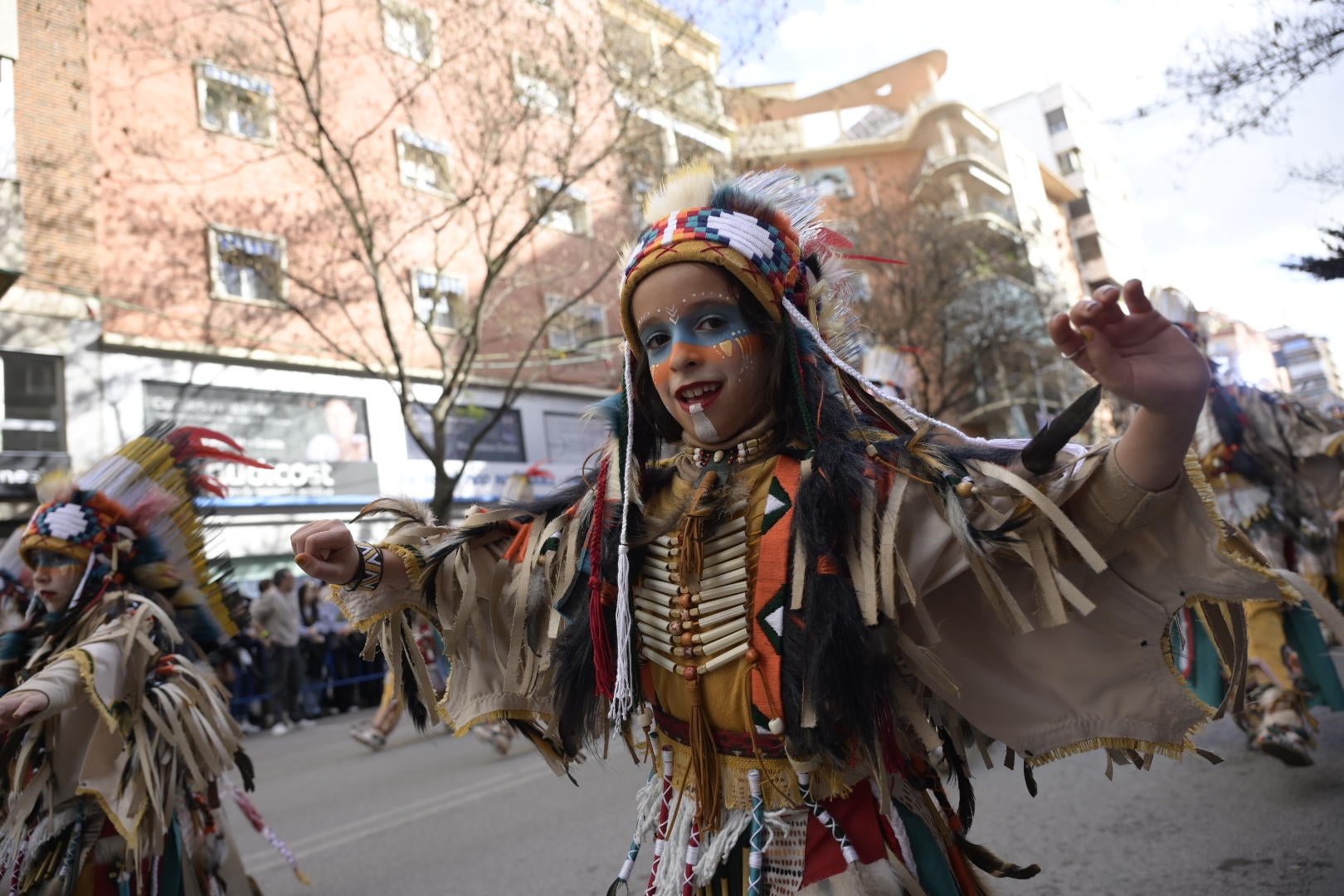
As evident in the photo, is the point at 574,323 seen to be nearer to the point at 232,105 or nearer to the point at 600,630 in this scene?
the point at 232,105

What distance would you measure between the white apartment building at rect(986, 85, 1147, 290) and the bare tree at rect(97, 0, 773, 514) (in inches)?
1452

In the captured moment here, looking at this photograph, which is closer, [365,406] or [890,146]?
[365,406]

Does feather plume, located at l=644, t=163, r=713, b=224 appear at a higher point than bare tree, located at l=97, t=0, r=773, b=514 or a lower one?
lower

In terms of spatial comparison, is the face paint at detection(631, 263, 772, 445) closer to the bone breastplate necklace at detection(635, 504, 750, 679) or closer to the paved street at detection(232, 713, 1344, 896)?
the bone breastplate necklace at detection(635, 504, 750, 679)

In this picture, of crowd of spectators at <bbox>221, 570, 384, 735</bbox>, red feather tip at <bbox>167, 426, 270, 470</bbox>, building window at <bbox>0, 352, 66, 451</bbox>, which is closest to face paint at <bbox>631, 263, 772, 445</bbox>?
red feather tip at <bbox>167, 426, 270, 470</bbox>

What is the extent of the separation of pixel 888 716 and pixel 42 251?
1442cm

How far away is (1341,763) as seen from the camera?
15.3 feet

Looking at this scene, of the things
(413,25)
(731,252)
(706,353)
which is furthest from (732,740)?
(413,25)

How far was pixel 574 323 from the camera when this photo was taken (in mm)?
19828

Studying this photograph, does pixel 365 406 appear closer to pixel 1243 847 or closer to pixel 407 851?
pixel 407 851

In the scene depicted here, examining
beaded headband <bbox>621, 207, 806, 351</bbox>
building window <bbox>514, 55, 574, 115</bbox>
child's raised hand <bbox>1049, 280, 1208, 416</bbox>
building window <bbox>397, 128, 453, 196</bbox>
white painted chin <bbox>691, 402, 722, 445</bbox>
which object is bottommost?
child's raised hand <bbox>1049, 280, 1208, 416</bbox>

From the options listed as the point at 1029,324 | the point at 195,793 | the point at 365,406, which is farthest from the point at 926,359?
the point at 195,793

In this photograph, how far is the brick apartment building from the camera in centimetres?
1236

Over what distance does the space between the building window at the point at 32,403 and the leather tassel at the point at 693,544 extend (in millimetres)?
13335
